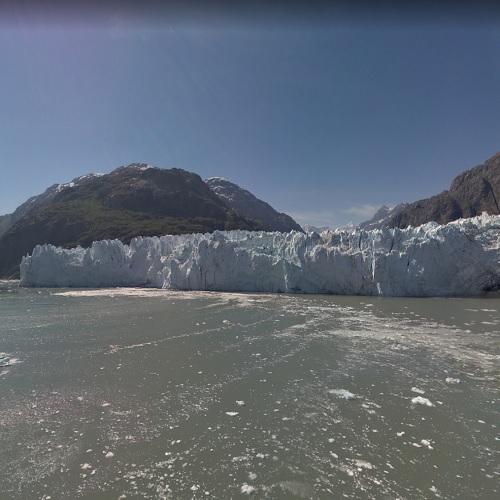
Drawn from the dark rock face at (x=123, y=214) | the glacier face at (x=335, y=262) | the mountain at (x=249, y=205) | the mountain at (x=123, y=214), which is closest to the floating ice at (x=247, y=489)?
the glacier face at (x=335, y=262)

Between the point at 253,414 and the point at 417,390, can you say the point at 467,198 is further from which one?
the point at 253,414

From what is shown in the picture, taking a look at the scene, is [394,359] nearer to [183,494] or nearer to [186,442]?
[186,442]

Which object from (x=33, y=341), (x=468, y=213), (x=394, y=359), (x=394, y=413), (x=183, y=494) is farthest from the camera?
(x=468, y=213)

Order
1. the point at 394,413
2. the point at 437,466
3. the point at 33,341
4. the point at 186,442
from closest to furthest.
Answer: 1. the point at 437,466
2. the point at 186,442
3. the point at 394,413
4. the point at 33,341

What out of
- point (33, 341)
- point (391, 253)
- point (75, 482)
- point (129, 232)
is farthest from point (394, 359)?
point (129, 232)

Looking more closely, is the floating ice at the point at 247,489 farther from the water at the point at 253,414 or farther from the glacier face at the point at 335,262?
the glacier face at the point at 335,262

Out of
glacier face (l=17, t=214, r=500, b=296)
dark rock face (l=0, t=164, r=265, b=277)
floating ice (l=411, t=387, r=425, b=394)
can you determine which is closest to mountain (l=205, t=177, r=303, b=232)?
dark rock face (l=0, t=164, r=265, b=277)
